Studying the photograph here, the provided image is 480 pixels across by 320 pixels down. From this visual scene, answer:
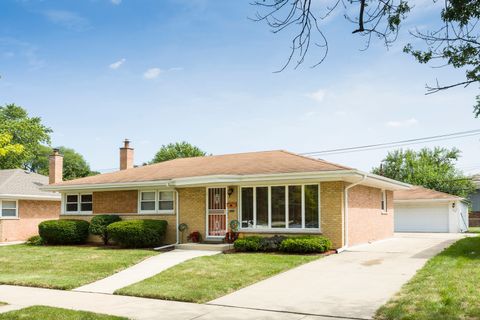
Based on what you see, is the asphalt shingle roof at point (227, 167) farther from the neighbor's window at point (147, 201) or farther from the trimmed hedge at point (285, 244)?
the trimmed hedge at point (285, 244)

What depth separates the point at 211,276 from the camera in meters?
13.0

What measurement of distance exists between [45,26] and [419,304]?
11.1 metres

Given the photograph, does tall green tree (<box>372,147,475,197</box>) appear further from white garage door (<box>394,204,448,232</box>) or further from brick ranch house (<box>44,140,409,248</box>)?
brick ranch house (<box>44,140,409,248</box>)

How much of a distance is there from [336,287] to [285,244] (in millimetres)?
6007

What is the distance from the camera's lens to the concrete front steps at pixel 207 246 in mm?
18734

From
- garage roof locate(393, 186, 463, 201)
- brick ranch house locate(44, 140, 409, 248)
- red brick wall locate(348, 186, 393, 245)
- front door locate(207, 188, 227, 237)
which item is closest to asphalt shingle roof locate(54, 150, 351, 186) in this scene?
brick ranch house locate(44, 140, 409, 248)

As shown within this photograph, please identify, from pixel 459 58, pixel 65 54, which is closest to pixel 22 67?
pixel 65 54

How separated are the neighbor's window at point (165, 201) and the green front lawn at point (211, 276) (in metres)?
5.87

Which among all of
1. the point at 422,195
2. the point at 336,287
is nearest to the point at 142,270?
the point at 336,287

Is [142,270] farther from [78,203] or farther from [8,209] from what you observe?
[8,209]

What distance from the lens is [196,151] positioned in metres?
58.2

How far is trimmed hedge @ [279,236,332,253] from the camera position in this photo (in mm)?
16984

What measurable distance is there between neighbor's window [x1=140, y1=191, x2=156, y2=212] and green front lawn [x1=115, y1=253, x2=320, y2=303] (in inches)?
264

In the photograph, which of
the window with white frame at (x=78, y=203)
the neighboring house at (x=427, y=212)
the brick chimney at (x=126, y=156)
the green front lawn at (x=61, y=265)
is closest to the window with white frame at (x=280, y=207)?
the green front lawn at (x=61, y=265)
